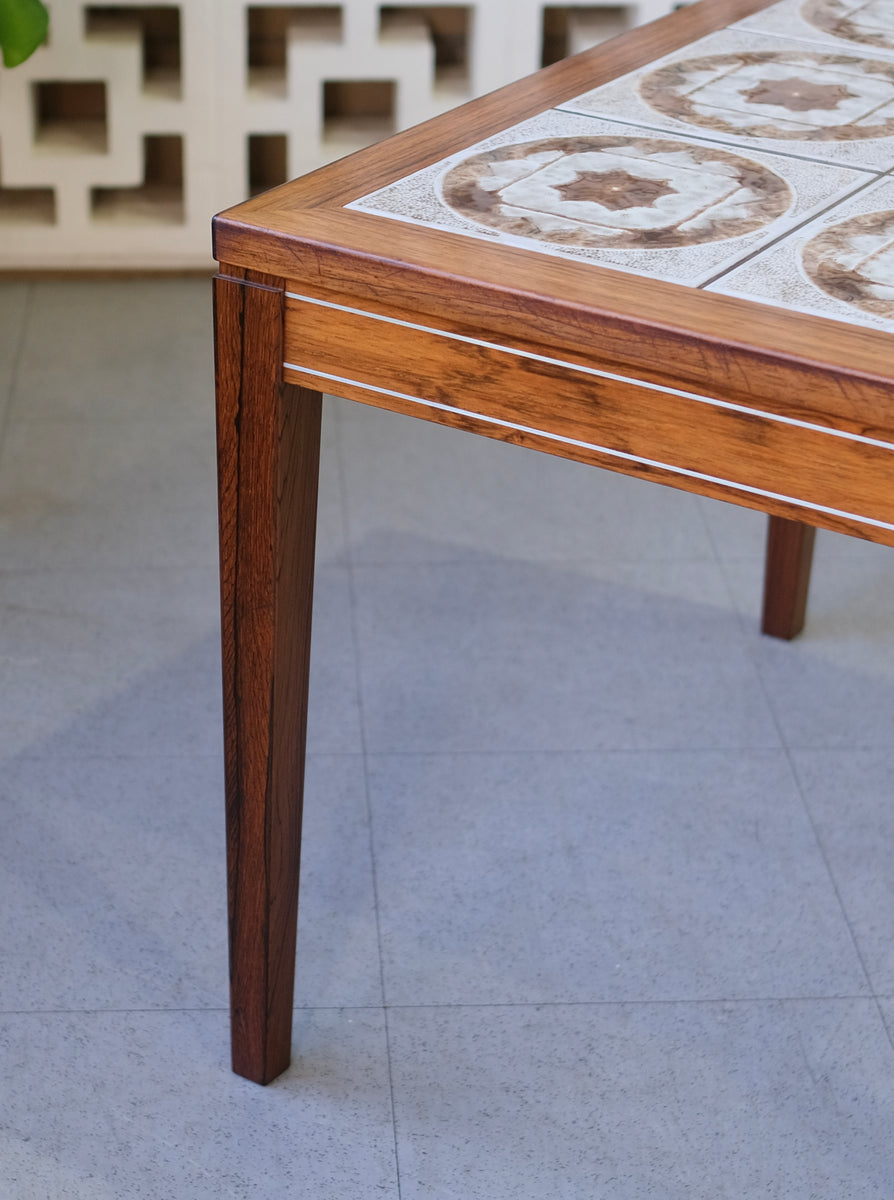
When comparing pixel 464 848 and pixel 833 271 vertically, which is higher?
pixel 833 271

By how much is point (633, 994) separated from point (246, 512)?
1.79ft

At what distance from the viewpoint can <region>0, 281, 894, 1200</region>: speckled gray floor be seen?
1.08 metres

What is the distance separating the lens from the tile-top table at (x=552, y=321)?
734 mm

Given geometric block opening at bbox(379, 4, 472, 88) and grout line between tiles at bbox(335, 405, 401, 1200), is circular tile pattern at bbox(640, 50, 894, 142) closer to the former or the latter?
grout line between tiles at bbox(335, 405, 401, 1200)

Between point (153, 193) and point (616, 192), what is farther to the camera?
point (153, 193)

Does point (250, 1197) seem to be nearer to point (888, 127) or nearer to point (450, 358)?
point (450, 358)

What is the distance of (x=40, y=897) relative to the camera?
4.18 feet

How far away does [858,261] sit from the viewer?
2.68 ft

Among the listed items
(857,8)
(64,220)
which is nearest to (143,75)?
(64,220)

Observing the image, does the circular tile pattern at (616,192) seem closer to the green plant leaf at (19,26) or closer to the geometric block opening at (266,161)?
the green plant leaf at (19,26)

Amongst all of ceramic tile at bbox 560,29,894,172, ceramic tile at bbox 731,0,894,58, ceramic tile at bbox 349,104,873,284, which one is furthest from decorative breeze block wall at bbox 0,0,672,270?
ceramic tile at bbox 349,104,873,284

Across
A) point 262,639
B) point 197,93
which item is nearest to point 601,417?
point 262,639

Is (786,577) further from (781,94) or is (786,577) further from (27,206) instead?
(27,206)

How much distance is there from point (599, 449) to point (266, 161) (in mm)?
1977
